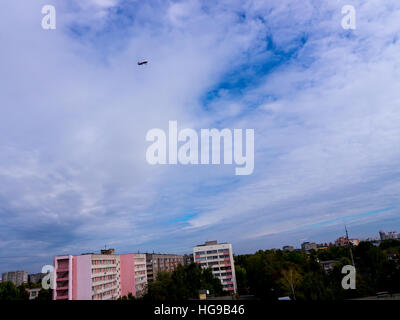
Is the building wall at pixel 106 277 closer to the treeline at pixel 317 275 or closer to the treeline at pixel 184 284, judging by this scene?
the treeline at pixel 184 284

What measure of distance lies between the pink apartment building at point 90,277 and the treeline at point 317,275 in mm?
19873

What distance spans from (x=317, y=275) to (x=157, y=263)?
36.4 m

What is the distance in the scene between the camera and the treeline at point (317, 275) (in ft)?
68.3

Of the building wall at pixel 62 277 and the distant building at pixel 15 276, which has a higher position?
the building wall at pixel 62 277

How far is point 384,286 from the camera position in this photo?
813 inches

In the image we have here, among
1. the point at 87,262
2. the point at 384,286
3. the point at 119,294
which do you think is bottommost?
the point at 119,294

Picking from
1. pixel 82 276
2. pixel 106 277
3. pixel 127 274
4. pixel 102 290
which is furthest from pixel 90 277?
pixel 127 274

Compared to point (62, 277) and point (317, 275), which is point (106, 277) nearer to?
point (62, 277)

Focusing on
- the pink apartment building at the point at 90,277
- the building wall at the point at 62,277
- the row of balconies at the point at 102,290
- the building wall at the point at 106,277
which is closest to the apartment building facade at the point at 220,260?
the pink apartment building at the point at 90,277

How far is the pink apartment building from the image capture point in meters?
31.5
